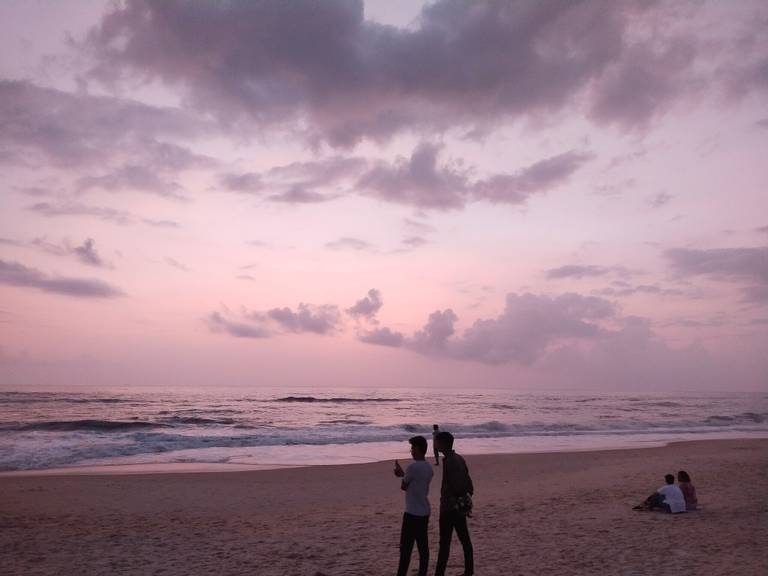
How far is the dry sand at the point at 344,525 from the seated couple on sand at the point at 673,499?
252 millimetres

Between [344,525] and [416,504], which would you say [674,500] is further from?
[416,504]

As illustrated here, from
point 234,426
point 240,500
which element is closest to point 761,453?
point 240,500

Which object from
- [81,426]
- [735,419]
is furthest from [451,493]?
[735,419]

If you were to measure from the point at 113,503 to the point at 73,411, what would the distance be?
133 ft

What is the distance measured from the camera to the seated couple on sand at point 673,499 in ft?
37.8

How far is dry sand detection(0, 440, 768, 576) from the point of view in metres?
8.28

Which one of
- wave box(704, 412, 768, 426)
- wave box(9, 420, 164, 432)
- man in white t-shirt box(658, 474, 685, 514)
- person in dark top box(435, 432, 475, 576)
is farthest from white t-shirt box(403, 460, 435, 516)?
wave box(704, 412, 768, 426)

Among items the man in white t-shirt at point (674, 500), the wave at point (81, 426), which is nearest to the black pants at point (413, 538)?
the man in white t-shirt at point (674, 500)

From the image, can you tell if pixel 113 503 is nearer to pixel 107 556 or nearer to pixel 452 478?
pixel 107 556

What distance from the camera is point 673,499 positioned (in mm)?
11531

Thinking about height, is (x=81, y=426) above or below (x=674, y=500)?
below

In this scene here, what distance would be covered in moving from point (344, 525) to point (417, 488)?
5079 mm

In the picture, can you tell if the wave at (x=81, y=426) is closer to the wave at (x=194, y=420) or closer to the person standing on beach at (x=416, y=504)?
the wave at (x=194, y=420)

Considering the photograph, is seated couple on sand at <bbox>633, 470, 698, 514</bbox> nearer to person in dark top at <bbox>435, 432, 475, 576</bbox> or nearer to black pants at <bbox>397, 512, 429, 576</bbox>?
person in dark top at <bbox>435, 432, 475, 576</bbox>
